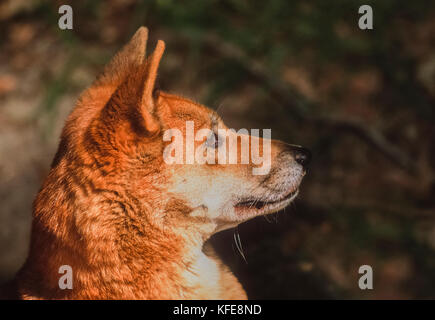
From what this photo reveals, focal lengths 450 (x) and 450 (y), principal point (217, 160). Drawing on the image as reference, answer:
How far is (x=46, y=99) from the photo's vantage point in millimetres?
4438

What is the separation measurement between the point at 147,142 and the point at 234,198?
0.53 m

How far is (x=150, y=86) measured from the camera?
73.4 inches

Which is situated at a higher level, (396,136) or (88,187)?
(396,136)

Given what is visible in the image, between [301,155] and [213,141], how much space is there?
505mm

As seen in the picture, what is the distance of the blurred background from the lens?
4016 millimetres

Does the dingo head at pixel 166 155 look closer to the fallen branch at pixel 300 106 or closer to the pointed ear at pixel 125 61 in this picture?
the pointed ear at pixel 125 61

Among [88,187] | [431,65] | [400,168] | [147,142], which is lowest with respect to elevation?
[88,187]

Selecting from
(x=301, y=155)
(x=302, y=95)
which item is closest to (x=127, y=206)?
(x=301, y=155)

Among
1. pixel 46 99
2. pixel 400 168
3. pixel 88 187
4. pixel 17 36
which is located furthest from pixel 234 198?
pixel 17 36

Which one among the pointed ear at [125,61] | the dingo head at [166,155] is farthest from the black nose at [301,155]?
the pointed ear at [125,61]

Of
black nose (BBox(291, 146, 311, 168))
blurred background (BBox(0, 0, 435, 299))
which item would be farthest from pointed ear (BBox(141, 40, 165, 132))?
blurred background (BBox(0, 0, 435, 299))

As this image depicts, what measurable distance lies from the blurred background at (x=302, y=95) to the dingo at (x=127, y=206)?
5.87 ft

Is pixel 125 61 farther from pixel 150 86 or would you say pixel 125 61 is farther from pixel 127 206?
pixel 127 206

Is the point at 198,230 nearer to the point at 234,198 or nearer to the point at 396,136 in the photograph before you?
the point at 234,198
